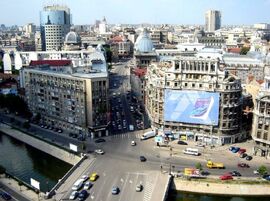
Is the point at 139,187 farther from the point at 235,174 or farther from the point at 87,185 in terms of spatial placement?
the point at 235,174

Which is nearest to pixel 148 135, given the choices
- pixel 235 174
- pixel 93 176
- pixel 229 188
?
pixel 93 176

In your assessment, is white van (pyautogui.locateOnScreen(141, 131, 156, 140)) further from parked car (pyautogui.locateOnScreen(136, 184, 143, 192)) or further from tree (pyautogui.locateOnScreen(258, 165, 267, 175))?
tree (pyautogui.locateOnScreen(258, 165, 267, 175))

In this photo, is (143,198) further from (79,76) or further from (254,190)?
→ (79,76)

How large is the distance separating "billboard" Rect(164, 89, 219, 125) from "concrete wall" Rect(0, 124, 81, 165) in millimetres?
29575

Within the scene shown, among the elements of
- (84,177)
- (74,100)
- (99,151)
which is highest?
(74,100)

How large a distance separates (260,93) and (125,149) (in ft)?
128

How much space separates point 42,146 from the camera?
112 metres

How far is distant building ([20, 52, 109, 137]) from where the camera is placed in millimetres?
112375

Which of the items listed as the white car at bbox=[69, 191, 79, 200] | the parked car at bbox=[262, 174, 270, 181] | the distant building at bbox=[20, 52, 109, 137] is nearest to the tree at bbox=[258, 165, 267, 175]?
the parked car at bbox=[262, 174, 270, 181]

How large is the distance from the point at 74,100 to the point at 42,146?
54.3 ft

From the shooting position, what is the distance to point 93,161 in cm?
9688

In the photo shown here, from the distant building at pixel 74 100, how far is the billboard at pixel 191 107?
64.8 ft

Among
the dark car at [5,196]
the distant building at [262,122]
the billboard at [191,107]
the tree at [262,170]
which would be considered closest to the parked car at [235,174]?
the tree at [262,170]

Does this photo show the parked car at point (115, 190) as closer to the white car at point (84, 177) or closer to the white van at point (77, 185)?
the white van at point (77, 185)
